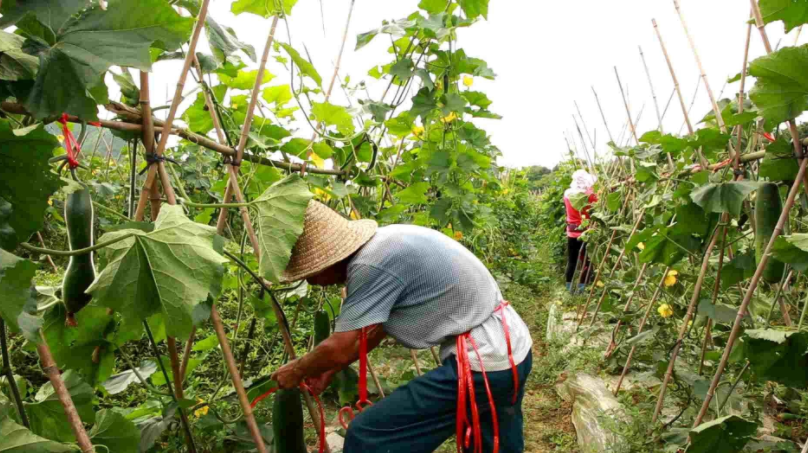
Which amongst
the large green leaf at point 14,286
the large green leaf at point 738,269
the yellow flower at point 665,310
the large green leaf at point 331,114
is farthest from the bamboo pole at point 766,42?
the large green leaf at point 14,286

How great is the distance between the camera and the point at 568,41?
243 inches

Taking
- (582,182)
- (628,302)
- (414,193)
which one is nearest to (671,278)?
(628,302)

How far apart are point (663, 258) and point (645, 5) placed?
1.79 metres

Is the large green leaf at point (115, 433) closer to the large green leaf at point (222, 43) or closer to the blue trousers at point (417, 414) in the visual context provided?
the blue trousers at point (417, 414)

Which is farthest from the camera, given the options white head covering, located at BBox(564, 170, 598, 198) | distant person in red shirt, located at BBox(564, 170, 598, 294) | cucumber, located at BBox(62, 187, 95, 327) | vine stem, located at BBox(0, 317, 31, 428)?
white head covering, located at BBox(564, 170, 598, 198)

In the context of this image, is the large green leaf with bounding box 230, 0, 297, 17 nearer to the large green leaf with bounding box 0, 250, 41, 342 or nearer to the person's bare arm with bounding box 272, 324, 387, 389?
the person's bare arm with bounding box 272, 324, 387, 389

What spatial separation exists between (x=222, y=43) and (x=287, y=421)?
111 cm

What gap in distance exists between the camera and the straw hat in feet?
5.38

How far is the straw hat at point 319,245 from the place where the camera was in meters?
1.64

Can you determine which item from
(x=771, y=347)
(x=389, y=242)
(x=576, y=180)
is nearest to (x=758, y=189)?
(x=771, y=347)

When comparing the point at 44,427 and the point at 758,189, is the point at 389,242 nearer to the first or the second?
the point at 44,427

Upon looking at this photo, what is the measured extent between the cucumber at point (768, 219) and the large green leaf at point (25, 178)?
182 cm

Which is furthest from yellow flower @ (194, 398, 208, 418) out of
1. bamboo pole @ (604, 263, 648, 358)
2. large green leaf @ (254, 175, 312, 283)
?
bamboo pole @ (604, 263, 648, 358)

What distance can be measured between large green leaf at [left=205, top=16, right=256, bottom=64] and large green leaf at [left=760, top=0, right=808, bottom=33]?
133 cm
